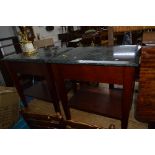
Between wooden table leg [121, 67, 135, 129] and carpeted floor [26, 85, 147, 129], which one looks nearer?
wooden table leg [121, 67, 135, 129]

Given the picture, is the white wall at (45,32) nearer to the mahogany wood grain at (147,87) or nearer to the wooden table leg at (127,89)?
the wooden table leg at (127,89)

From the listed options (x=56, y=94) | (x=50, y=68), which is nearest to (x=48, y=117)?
(x=50, y=68)

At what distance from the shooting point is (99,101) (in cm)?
164

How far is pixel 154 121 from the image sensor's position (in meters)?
1.07

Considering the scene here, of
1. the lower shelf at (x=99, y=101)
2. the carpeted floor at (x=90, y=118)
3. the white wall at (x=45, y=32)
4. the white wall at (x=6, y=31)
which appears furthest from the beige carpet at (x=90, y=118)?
the white wall at (x=45, y=32)

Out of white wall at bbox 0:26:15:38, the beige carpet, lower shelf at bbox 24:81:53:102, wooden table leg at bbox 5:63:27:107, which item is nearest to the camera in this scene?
the beige carpet

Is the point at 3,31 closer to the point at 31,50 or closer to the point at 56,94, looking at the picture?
the point at 31,50

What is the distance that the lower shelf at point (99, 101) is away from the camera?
1.48 meters

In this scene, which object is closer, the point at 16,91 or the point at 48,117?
the point at 48,117

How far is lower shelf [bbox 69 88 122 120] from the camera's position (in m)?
1.48

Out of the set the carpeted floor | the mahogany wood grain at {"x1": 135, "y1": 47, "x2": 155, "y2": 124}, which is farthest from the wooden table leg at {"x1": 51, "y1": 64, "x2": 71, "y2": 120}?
the mahogany wood grain at {"x1": 135, "y1": 47, "x2": 155, "y2": 124}

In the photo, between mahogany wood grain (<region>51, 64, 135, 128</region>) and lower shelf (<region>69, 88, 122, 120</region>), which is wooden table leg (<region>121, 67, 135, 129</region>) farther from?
lower shelf (<region>69, 88, 122, 120</region>)

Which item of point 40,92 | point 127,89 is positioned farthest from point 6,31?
point 127,89
